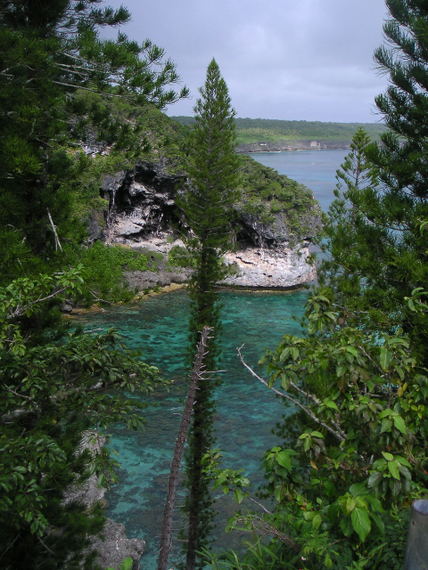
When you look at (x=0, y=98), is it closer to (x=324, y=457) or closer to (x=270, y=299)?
(x=324, y=457)

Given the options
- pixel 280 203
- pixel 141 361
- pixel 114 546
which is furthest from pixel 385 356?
pixel 280 203

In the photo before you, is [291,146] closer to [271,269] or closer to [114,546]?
[271,269]

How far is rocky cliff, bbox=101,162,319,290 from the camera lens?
1320 inches

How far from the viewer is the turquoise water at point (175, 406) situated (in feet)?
37.6

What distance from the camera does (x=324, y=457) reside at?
322 cm

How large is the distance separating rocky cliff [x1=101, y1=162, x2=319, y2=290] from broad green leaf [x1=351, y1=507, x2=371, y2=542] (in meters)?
30.4

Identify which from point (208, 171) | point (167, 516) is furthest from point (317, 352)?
point (208, 171)

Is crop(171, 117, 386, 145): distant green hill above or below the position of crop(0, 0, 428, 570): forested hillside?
above

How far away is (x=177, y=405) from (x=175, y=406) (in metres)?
0.11

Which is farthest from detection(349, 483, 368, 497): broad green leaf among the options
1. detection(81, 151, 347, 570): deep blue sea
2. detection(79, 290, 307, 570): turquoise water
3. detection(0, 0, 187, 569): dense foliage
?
detection(81, 151, 347, 570): deep blue sea

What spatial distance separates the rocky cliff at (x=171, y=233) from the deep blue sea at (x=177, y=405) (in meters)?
1.99

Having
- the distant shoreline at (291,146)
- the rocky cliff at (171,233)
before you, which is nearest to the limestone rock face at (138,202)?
the rocky cliff at (171,233)

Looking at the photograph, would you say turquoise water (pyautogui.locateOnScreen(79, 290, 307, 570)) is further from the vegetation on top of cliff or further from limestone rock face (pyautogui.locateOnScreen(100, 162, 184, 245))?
limestone rock face (pyautogui.locateOnScreen(100, 162, 184, 245))

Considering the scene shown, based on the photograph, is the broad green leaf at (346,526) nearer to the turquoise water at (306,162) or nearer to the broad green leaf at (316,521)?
the broad green leaf at (316,521)
